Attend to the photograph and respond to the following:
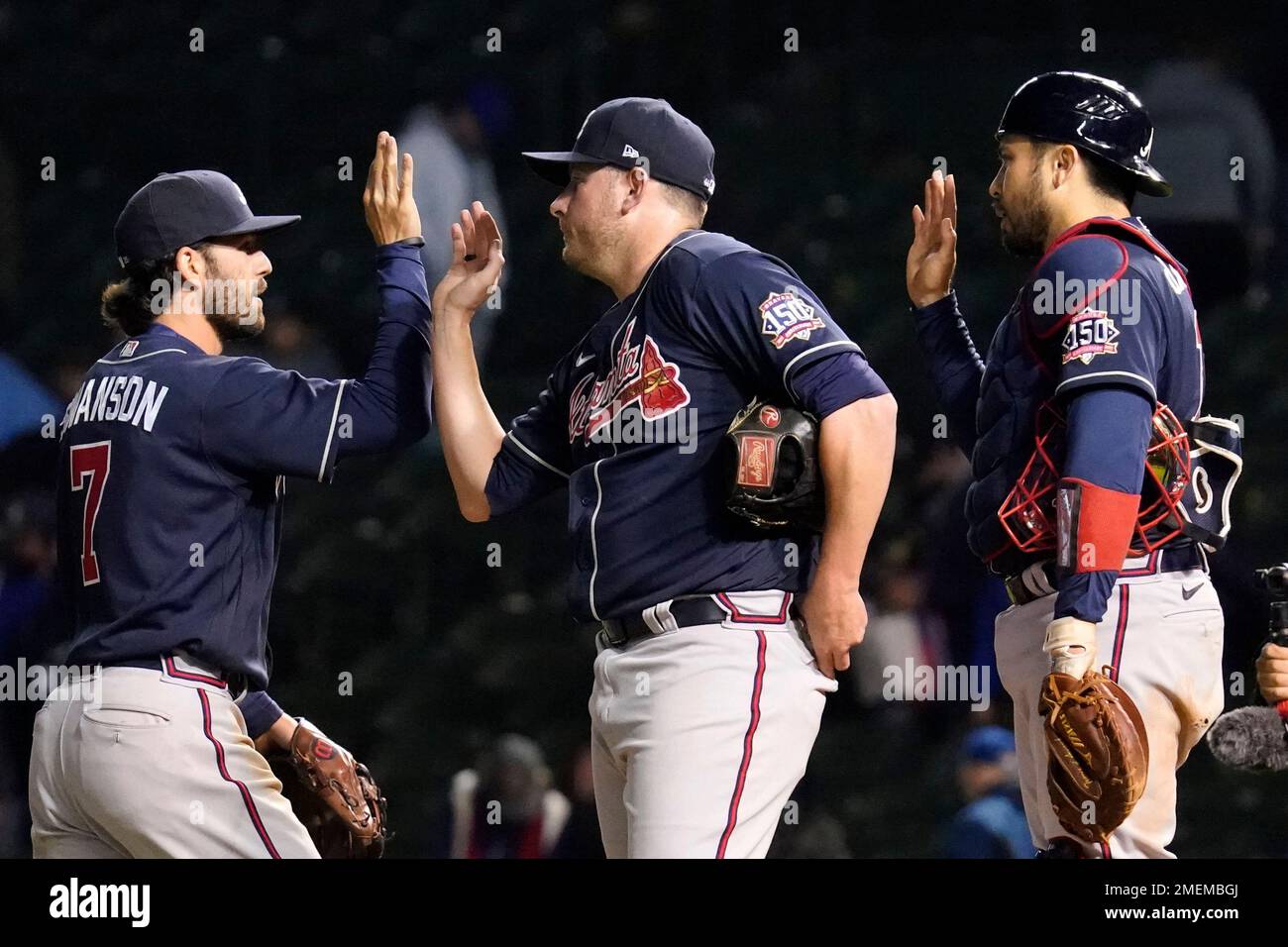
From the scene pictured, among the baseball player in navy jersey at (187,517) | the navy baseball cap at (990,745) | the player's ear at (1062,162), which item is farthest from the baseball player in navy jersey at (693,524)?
the navy baseball cap at (990,745)

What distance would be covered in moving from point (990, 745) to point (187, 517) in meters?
2.74

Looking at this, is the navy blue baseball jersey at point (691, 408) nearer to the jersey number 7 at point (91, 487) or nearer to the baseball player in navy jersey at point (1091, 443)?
the baseball player in navy jersey at point (1091, 443)

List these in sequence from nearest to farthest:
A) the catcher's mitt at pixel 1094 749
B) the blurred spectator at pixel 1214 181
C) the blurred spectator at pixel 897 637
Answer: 1. the catcher's mitt at pixel 1094 749
2. the blurred spectator at pixel 897 637
3. the blurred spectator at pixel 1214 181

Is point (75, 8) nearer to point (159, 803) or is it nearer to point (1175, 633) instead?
point (159, 803)

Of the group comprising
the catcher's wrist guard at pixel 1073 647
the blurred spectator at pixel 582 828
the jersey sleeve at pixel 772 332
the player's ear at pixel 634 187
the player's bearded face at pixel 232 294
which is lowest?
the blurred spectator at pixel 582 828

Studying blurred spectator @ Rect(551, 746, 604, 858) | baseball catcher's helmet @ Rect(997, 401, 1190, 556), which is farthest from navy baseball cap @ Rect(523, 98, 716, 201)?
blurred spectator @ Rect(551, 746, 604, 858)

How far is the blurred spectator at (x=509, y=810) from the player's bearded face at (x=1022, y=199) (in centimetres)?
254

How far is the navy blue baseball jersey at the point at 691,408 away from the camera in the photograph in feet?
8.70

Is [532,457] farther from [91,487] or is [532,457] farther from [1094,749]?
[1094,749]

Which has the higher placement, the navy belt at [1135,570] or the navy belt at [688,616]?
the navy belt at [1135,570]

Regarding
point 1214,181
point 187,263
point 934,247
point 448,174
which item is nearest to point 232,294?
point 187,263

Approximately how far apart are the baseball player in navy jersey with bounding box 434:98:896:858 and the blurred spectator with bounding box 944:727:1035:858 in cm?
208

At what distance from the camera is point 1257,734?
9.46ft
